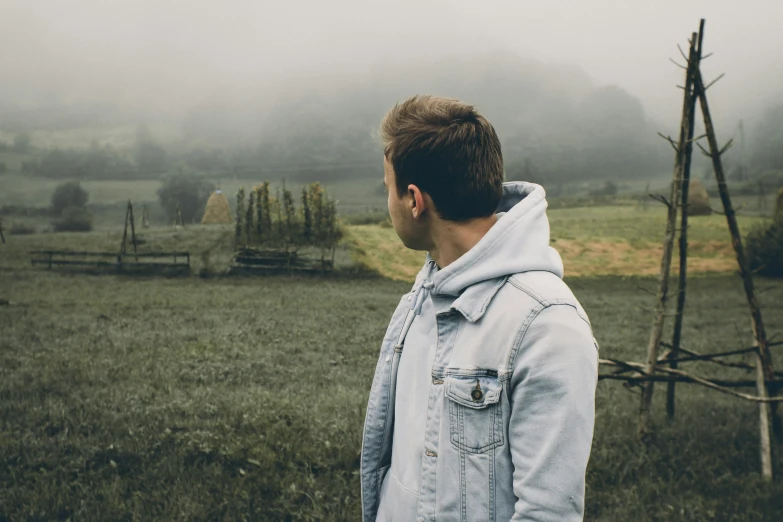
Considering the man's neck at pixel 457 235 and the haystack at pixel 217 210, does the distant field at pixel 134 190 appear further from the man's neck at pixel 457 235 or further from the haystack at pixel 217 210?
the man's neck at pixel 457 235

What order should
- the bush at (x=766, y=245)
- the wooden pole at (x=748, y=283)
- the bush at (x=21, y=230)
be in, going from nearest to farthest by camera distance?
the wooden pole at (x=748, y=283), the bush at (x=21, y=230), the bush at (x=766, y=245)

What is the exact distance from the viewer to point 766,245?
1287 centimetres

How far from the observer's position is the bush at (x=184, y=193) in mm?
13148

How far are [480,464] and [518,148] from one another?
46.6 feet

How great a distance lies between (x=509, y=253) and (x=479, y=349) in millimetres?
248

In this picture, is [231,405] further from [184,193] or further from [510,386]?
[184,193]

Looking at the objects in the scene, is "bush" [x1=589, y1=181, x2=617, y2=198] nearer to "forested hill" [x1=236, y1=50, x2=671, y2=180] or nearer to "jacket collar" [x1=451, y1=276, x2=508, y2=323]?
"forested hill" [x1=236, y1=50, x2=671, y2=180]

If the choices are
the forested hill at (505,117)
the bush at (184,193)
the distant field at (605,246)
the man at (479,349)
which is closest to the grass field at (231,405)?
the distant field at (605,246)

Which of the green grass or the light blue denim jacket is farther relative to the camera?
the green grass

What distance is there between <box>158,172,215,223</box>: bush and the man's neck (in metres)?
12.1

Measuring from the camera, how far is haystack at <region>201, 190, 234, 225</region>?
1251 centimetres

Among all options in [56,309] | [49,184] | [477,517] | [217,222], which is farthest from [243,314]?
[477,517]

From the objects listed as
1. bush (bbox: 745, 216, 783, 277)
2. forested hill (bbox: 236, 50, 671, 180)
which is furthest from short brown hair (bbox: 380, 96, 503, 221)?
bush (bbox: 745, 216, 783, 277)

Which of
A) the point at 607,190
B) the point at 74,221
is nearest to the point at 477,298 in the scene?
the point at 74,221
